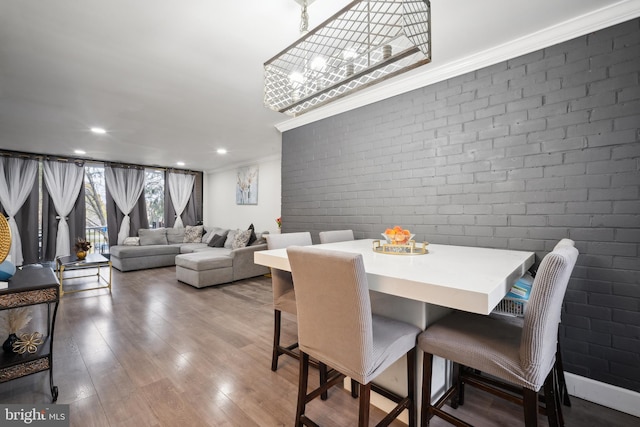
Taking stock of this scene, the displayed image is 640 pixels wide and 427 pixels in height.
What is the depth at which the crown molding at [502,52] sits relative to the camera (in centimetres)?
168

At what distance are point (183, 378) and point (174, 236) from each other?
5376 mm

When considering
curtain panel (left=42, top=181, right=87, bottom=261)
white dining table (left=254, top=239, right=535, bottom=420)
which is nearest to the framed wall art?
curtain panel (left=42, top=181, right=87, bottom=261)

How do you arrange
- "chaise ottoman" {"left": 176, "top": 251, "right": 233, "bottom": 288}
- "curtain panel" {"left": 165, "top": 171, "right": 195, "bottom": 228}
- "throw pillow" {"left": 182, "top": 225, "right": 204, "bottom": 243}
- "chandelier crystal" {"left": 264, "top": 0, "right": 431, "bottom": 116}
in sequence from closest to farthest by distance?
"chandelier crystal" {"left": 264, "top": 0, "right": 431, "bottom": 116} < "chaise ottoman" {"left": 176, "top": 251, "right": 233, "bottom": 288} < "throw pillow" {"left": 182, "top": 225, "right": 204, "bottom": 243} < "curtain panel" {"left": 165, "top": 171, "right": 195, "bottom": 228}

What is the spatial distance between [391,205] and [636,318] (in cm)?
175

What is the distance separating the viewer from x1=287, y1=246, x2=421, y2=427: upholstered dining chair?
1.07 metres

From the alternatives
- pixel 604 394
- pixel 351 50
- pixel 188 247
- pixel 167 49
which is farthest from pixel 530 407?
pixel 188 247

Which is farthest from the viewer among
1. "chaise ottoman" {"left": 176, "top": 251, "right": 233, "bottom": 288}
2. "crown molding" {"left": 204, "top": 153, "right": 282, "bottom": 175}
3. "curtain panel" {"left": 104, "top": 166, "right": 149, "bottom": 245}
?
"curtain panel" {"left": 104, "top": 166, "right": 149, "bottom": 245}

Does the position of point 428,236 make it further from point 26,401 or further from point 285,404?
point 26,401

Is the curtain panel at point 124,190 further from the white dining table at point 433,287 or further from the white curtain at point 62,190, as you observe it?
the white dining table at point 433,287

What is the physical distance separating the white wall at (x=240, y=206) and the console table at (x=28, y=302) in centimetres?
420

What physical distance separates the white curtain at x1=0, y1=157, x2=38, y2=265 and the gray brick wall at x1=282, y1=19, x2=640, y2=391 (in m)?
6.95

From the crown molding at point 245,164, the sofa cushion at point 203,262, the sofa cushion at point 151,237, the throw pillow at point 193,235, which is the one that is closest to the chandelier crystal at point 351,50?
the sofa cushion at point 203,262

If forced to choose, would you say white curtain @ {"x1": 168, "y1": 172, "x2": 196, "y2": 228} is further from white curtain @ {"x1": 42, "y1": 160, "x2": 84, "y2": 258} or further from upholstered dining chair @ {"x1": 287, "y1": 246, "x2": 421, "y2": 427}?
upholstered dining chair @ {"x1": 287, "y1": 246, "x2": 421, "y2": 427}

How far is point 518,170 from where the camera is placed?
203 cm
